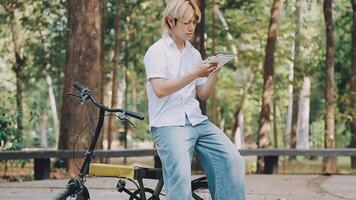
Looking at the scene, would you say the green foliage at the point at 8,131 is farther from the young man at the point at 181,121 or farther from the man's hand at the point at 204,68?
the man's hand at the point at 204,68

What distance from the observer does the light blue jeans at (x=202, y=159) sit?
3.69 meters

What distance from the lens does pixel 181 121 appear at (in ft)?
12.4

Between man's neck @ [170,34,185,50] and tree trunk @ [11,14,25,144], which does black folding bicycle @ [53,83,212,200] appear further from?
tree trunk @ [11,14,25,144]

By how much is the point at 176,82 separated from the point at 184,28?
0.37 m

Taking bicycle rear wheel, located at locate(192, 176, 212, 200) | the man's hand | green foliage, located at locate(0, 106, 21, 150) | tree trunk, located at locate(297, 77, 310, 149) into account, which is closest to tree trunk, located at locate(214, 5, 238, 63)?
tree trunk, located at locate(297, 77, 310, 149)

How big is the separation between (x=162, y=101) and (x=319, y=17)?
31.6 m

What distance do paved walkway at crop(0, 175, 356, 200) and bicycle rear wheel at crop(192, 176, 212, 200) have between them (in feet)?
12.9

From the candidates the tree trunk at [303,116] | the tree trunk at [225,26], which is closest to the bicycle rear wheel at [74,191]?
the tree trunk at [225,26]

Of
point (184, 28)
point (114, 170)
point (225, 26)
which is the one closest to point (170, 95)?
point (184, 28)

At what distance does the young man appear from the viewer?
12.1 ft

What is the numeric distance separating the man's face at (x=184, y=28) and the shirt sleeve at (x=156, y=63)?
16 centimetres

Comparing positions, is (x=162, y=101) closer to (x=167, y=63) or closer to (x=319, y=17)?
(x=167, y=63)

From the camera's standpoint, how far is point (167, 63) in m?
3.79

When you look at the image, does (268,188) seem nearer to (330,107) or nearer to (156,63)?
(156,63)
